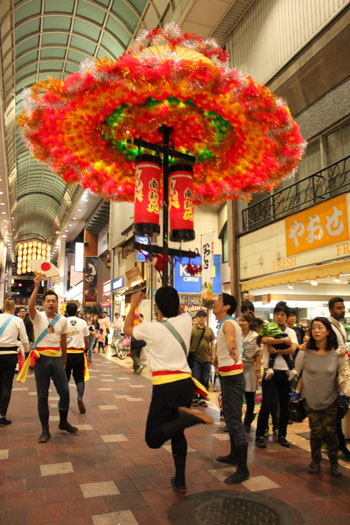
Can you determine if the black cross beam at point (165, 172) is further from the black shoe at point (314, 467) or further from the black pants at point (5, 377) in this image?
the black pants at point (5, 377)

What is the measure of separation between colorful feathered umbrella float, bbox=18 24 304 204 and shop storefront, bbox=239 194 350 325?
4.03 meters

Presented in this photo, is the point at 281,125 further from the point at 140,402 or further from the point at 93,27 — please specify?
the point at 93,27

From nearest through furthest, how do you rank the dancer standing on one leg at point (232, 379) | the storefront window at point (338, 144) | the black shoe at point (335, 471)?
the dancer standing on one leg at point (232, 379) → the black shoe at point (335, 471) → the storefront window at point (338, 144)

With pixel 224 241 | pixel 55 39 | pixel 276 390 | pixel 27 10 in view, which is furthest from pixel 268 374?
pixel 55 39

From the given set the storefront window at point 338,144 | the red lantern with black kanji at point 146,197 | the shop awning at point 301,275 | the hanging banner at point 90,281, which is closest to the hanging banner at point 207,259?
the shop awning at point 301,275

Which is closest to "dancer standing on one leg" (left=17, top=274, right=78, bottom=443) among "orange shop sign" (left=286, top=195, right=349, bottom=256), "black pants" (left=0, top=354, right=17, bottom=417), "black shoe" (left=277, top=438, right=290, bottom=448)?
"black pants" (left=0, top=354, right=17, bottom=417)

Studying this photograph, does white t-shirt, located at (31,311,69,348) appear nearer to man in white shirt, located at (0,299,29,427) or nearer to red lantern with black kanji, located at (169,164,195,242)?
man in white shirt, located at (0,299,29,427)

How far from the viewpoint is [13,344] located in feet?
19.7

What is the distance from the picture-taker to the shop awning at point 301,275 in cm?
873

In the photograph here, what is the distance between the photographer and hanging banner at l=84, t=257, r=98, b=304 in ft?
114

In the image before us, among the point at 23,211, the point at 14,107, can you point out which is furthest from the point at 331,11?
the point at 23,211

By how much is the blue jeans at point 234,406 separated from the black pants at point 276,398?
85 centimetres

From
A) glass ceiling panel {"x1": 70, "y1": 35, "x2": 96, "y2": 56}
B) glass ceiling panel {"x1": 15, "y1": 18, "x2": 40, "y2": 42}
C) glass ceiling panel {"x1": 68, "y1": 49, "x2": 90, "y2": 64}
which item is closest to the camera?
glass ceiling panel {"x1": 15, "y1": 18, "x2": 40, "y2": 42}

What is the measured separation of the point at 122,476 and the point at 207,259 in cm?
917
